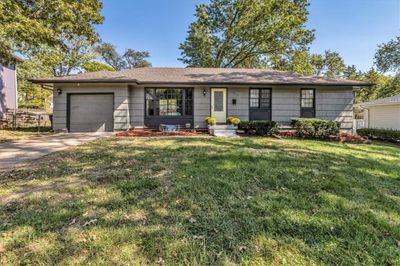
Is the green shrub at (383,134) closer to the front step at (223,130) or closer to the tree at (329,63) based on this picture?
the front step at (223,130)

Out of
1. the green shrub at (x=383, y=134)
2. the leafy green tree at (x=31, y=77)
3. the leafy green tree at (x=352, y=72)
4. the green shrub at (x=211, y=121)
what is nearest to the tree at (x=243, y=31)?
the green shrub at (x=383, y=134)

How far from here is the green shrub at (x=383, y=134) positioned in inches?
481

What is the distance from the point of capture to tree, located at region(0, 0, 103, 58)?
27.2ft

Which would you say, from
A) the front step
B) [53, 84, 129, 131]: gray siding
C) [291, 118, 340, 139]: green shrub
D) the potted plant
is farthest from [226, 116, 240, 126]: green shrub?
[53, 84, 129, 131]: gray siding

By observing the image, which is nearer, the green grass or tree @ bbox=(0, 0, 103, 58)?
the green grass

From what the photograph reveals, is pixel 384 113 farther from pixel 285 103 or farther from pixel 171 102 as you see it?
pixel 171 102

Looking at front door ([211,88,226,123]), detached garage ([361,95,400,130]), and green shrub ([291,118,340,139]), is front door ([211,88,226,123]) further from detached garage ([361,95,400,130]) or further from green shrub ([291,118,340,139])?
detached garage ([361,95,400,130])

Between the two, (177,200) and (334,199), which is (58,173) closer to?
(177,200)

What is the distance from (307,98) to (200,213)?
11936mm

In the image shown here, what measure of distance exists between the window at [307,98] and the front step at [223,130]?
4.41m

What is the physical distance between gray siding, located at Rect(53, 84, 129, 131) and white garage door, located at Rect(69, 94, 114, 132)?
261mm

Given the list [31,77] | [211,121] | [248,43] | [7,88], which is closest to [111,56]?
[31,77]

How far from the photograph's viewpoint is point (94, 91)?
38.3ft

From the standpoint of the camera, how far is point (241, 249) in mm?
2363
